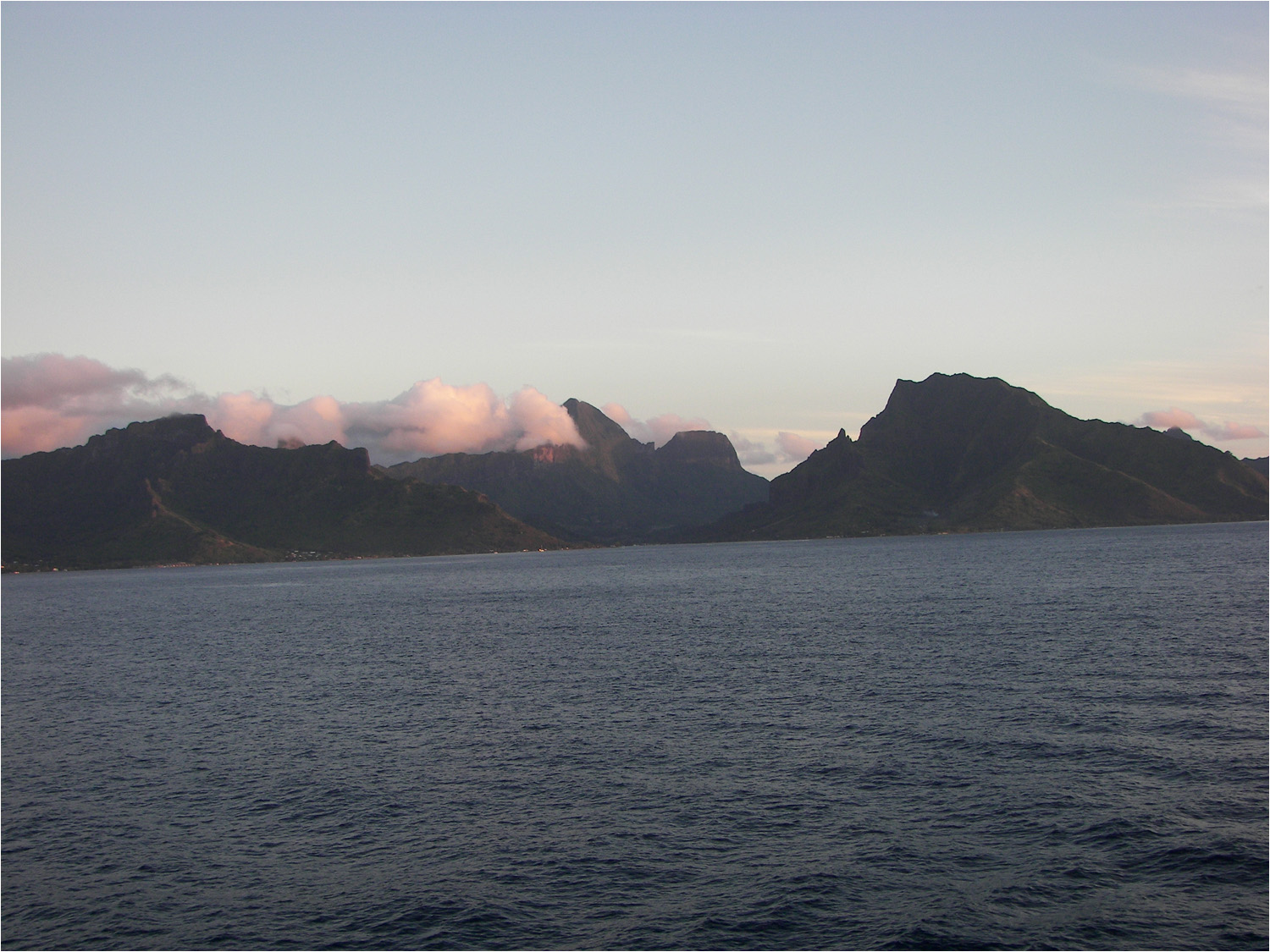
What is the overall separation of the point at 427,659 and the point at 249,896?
69.3m

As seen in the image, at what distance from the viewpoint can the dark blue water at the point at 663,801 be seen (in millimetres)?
37156

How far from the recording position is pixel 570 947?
35.1 metres

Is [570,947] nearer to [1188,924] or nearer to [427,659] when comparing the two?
[1188,924]

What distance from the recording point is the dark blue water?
37156 millimetres

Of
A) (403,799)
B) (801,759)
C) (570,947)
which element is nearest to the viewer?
(570,947)

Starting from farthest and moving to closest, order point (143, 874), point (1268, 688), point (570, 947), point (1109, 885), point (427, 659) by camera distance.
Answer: point (427, 659) < point (1268, 688) < point (143, 874) < point (1109, 885) < point (570, 947)

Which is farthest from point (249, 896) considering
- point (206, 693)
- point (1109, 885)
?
point (206, 693)

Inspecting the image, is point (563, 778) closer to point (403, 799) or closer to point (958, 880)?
point (403, 799)

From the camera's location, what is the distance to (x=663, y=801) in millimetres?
49969

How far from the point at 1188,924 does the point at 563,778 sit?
32.6 m

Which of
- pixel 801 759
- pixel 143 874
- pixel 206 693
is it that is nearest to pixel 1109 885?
Answer: pixel 801 759

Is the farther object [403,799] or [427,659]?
[427,659]

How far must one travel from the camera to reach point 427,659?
10931 centimetres

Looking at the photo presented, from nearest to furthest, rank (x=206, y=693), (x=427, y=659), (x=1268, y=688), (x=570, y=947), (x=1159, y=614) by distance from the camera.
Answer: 1. (x=570, y=947)
2. (x=1268, y=688)
3. (x=206, y=693)
4. (x=427, y=659)
5. (x=1159, y=614)
